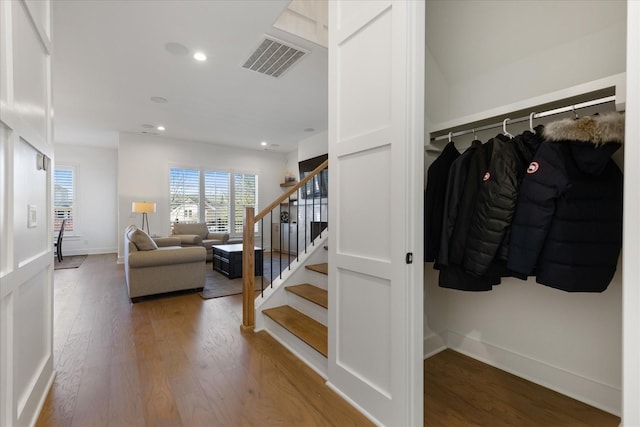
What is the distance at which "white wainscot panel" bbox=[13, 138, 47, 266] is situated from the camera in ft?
4.45

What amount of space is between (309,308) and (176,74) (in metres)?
3.38

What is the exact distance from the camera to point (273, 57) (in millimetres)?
3381

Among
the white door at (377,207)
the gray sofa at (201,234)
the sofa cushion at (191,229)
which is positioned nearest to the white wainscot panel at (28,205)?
the white door at (377,207)

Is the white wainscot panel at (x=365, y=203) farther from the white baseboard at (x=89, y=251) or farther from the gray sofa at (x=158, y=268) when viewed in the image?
the white baseboard at (x=89, y=251)

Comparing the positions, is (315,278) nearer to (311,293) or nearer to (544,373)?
(311,293)

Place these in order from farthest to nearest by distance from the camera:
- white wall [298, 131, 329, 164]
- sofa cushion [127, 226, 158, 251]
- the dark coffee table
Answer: white wall [298, 131, 329, 164]
the dark coffee table
sofa cushion [127, 226, 158, 251]

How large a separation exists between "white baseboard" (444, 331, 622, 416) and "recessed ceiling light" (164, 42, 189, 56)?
3860mm

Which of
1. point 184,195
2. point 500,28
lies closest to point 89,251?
point 184,195

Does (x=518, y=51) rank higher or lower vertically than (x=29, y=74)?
higher

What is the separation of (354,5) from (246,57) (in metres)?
2.02

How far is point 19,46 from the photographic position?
4.46 feet

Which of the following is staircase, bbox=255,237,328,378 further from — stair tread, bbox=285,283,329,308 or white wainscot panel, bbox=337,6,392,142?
white wainscot panel, bbox=337,6,392,142

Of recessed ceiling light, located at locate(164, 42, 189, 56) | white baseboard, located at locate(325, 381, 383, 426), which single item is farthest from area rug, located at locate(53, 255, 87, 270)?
white baseboard, located at locate(325, 381, 383, 426)

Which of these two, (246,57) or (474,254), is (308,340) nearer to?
(474,254)
